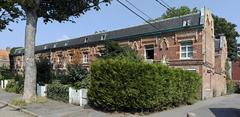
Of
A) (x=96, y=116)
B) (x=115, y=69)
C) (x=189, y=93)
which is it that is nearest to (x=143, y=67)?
(x=115, y=69)

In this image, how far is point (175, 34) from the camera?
3472cm

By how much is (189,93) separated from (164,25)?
1298cm

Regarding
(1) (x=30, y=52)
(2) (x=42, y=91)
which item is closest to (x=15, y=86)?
(2) (x=42, y=91)

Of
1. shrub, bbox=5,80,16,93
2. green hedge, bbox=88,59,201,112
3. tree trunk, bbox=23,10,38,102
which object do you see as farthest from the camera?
shrub, bbox=5,80,16,93

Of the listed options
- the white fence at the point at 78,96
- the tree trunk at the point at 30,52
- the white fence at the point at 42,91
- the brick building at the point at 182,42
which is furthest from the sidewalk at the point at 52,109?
the brick building at the point at 182,42

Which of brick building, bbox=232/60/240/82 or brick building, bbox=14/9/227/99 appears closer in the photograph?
brick building, bbox=14/9/227/99

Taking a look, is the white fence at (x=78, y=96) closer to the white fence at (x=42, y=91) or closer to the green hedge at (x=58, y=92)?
the green hedge at (x=58, y=92)

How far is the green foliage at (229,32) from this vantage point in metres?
63.6

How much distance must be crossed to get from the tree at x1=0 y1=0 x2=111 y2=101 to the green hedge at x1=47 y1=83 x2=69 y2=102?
1521 millimetres

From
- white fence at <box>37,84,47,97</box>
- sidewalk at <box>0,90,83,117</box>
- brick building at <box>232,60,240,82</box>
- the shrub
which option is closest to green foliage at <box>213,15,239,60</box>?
brick building at <box>232,60,240,82</box>

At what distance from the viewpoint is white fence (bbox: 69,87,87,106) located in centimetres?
2111

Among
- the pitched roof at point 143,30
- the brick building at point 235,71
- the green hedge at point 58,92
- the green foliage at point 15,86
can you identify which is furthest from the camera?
the brick building at point 235,71

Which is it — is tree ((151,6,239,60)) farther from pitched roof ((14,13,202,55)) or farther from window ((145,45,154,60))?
window ((145,45,154,60))

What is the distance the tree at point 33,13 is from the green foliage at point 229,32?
42476 millimetres
